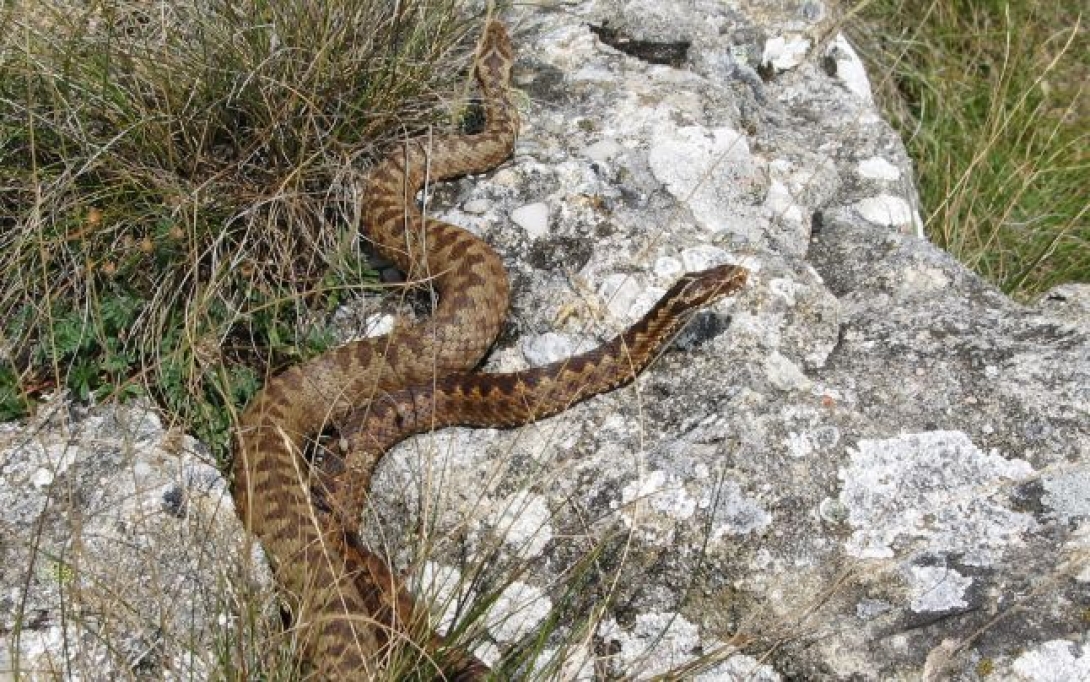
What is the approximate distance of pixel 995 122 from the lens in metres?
6.42

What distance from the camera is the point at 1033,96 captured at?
24.1ft

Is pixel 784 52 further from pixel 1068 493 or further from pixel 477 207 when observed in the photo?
pixel 1068 493

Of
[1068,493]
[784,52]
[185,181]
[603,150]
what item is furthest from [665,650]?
[784,52]

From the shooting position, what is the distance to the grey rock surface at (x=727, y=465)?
3.76 meters

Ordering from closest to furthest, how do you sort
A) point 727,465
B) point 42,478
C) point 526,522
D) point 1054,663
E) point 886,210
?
1. point 1054,663
2. point 727,465
3. point 526,522
4. point 42,478
5. point 886,210

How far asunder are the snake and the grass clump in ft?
0.56

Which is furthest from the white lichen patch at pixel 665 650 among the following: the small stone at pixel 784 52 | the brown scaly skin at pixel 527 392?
the small stone at pixel 784 52

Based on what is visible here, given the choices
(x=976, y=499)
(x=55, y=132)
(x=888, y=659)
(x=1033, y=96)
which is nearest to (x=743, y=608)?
(x=888, y=659)

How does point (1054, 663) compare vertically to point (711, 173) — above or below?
below

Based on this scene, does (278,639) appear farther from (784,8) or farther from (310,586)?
(784,8)

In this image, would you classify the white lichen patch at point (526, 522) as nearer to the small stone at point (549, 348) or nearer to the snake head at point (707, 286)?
the small stone at point (549, 348)

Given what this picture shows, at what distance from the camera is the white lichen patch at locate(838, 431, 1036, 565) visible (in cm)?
388

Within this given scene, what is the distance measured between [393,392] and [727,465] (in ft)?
5.11

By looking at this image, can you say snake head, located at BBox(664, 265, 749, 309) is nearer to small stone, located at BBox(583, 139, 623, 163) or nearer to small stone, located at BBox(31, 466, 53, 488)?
small stone, located at BBox(583, 139, 623, 163)
